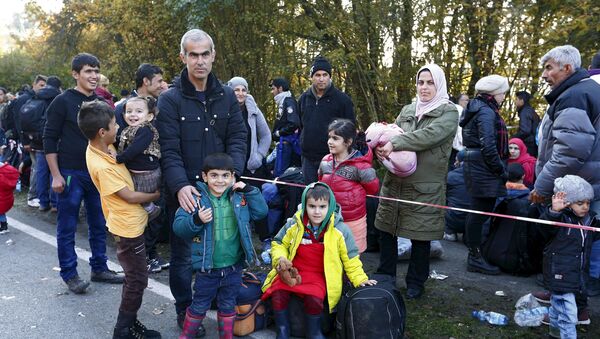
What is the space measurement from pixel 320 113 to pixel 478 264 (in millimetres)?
2280

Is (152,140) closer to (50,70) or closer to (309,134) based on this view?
(309,134)

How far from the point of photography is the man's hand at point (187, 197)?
3.40 m

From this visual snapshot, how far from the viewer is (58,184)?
4.76 m

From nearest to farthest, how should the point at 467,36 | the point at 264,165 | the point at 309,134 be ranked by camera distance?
1. the point at 309,134
2. the point at 264,165
3. the point at 467,36

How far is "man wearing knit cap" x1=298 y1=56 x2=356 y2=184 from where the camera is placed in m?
5.62

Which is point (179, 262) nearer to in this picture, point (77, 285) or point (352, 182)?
point (77, 285)

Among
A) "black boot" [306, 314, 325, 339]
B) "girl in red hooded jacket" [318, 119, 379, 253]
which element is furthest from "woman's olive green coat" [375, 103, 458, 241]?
"black boot" [306, 314, 325, 339]

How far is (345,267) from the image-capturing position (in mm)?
3826

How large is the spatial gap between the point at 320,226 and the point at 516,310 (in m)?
1.82

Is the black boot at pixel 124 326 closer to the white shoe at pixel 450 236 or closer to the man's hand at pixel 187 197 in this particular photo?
the man's hand at pixel 187 197

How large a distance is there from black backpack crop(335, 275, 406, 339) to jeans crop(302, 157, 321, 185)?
7.10 ft

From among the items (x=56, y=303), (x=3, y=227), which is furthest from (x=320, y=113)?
(x=3, y=227)

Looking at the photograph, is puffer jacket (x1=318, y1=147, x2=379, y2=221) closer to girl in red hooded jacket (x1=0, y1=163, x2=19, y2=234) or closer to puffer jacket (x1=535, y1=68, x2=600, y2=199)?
puffer jacket (x1=535, y1=68, x2=600, y2=199)

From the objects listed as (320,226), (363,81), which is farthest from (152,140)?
(363,81)
